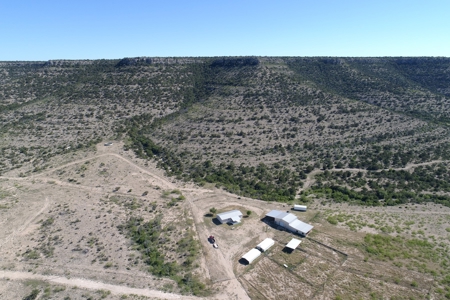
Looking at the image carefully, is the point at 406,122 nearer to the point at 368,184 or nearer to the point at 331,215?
the point at 368,184

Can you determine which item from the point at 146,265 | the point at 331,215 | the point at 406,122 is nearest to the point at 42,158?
the point at 146,265

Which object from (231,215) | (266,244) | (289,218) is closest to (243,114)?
(231,215)

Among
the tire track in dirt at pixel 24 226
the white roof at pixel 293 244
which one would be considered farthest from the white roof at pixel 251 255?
the tire track in dirt at pixel 24 226

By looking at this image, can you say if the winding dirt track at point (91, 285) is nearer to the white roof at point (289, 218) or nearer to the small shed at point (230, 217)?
the small shed at point (230, 217)

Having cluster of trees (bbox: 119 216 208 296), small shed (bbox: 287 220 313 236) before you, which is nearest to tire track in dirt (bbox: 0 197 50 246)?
cluster of trees (bbox: 119 216 208 296)

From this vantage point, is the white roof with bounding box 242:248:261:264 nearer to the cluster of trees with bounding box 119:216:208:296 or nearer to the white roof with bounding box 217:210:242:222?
the cluster of trees with bounding box 119:216:208:296

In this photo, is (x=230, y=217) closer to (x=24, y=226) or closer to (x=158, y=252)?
(x=158, y=252)
